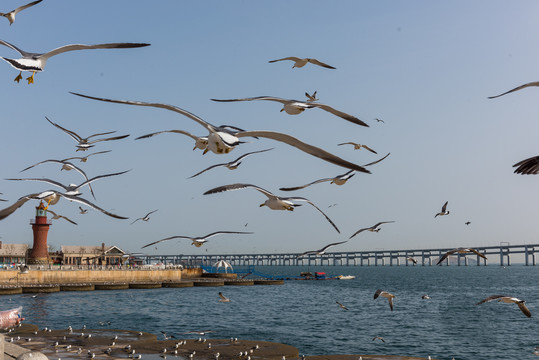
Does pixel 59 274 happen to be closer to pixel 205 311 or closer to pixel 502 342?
pixel 205 311

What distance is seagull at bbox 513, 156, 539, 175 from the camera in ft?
27.5

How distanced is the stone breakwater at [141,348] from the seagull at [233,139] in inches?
637

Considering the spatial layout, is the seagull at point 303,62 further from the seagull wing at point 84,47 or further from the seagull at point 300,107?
the seagull wing at point 84,47

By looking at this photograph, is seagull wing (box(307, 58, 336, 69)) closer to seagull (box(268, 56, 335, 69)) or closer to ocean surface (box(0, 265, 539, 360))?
seagull (box(268, 56, 335, 69))

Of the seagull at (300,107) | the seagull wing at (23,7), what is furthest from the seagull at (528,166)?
the seagull wing at (23,7)

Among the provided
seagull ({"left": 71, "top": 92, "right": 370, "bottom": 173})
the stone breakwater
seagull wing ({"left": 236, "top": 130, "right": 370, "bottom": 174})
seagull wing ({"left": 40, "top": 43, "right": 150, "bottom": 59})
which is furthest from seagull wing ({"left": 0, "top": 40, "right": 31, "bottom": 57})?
the stone breakwater

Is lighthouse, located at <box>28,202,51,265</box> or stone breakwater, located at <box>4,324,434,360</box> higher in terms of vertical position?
lighthouse, located at <box>28,202,51,265</box>

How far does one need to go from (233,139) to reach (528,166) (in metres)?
4.85

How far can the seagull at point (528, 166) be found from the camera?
27.5 ft

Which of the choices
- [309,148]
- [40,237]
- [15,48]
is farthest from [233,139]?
[40,237]

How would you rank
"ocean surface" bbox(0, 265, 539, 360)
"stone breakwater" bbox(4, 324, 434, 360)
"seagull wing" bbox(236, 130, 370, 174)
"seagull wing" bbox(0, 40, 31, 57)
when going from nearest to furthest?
"seagull wing" bbox(236, 130, 370, 174) → "seagull wing" bbox(0, 40, 31, 57) → "stone breakwater" bbox(4, 324, 434, 360) → "ocean surface" bbox(0, 265, 539, 360)

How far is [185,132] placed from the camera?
1101 cm

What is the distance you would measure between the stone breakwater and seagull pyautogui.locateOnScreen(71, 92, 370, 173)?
53.1 ft

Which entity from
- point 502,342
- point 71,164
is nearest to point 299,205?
point 71,164
